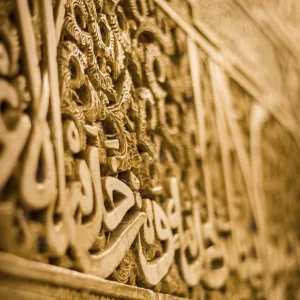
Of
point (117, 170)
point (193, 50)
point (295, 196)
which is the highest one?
point (193, 50)

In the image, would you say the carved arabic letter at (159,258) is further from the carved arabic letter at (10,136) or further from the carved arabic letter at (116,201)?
the carved arabic letter at (10,136)

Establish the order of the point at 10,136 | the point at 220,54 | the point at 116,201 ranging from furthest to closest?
the point at 220,54
the point at 116,201
the point at 10,136

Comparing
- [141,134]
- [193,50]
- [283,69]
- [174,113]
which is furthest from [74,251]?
[283,69]

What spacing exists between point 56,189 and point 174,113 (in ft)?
1.74

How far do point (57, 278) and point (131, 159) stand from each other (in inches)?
12.6

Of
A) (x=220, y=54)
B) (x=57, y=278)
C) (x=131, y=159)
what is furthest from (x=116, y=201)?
(x=220, y=54)

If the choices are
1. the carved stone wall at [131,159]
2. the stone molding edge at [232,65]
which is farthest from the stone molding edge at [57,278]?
the stone molding edge at [232,65]

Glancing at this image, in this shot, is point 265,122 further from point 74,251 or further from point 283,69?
point 74,251

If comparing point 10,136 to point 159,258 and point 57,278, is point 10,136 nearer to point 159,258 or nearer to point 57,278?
point 57,278

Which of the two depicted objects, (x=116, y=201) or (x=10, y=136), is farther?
(x=116, y=201)

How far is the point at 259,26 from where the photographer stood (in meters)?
1.89

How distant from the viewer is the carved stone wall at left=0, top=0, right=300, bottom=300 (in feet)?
2.32

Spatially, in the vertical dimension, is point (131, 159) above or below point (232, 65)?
below

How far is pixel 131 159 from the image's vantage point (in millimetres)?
975
